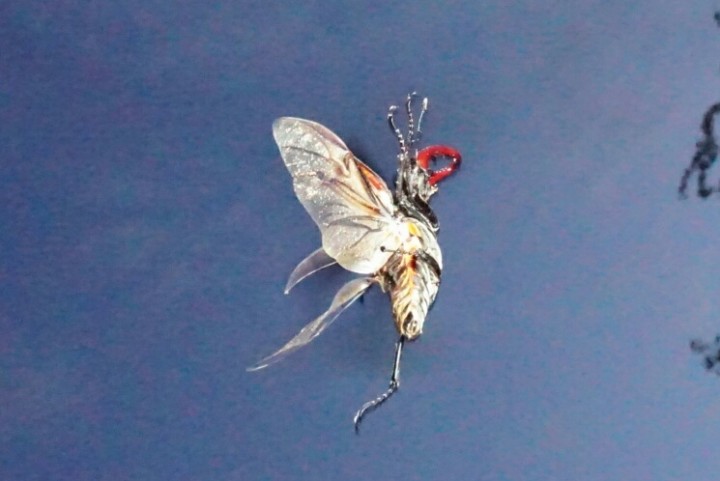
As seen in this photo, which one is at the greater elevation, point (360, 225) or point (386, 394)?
point (360, 225)

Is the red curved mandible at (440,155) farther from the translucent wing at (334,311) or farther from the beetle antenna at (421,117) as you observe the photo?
the translucent wing at (334,311)

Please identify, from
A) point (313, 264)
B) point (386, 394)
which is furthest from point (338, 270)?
point (386, 394)

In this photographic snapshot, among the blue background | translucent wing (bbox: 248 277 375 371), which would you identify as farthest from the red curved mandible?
translucent wing (bbox: 248 277 375 371)

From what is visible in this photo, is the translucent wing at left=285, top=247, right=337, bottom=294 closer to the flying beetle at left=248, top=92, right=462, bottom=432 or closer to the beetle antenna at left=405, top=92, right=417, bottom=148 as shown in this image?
the flying beetle at left=248, top=92, right=462, bottom=432

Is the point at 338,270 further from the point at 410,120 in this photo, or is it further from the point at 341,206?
the point at 410,120

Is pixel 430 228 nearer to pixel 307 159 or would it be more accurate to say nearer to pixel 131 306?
pixel 307 159

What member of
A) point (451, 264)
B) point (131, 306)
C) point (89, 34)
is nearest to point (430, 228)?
point (451, 264)
